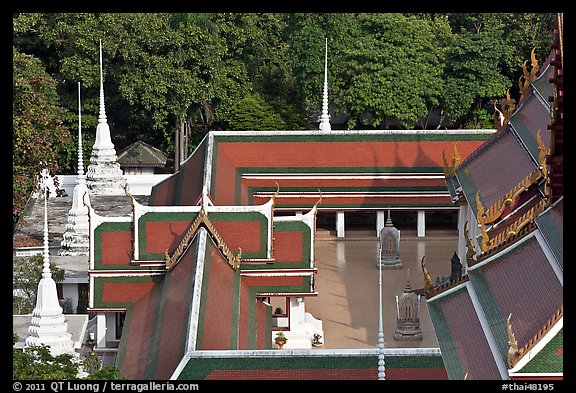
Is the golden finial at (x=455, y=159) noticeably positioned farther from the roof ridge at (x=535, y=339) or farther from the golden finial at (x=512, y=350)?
the golden finial at (x=512, y=350)

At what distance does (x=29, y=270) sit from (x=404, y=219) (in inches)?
554

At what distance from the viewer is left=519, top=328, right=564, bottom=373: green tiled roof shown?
82.4ft

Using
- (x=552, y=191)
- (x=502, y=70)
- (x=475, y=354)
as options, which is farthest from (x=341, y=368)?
(x=502, y=70)

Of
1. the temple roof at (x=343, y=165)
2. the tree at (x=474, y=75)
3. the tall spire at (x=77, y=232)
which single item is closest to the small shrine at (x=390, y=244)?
the temple roof at (x=343, y=165)

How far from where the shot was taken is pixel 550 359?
83.0ft

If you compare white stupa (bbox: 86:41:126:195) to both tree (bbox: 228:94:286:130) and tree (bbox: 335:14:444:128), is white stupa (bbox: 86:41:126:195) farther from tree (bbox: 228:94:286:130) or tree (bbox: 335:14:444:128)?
tree (bbox: 335:14:444:128)

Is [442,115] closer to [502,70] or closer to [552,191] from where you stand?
[502,70]

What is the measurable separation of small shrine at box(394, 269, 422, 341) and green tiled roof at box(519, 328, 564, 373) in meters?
11.1

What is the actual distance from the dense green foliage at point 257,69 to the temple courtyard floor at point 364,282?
8117mm

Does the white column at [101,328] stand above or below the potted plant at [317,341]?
above

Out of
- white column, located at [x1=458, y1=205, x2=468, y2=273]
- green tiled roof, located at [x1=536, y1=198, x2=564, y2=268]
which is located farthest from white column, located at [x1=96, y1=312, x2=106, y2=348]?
green tiled roof, located at [x1=536, y1=198, x2=564, y2=268]

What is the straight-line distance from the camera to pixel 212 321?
101 ft

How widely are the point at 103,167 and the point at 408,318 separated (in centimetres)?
1644

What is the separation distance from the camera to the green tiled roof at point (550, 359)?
82.4 ft
